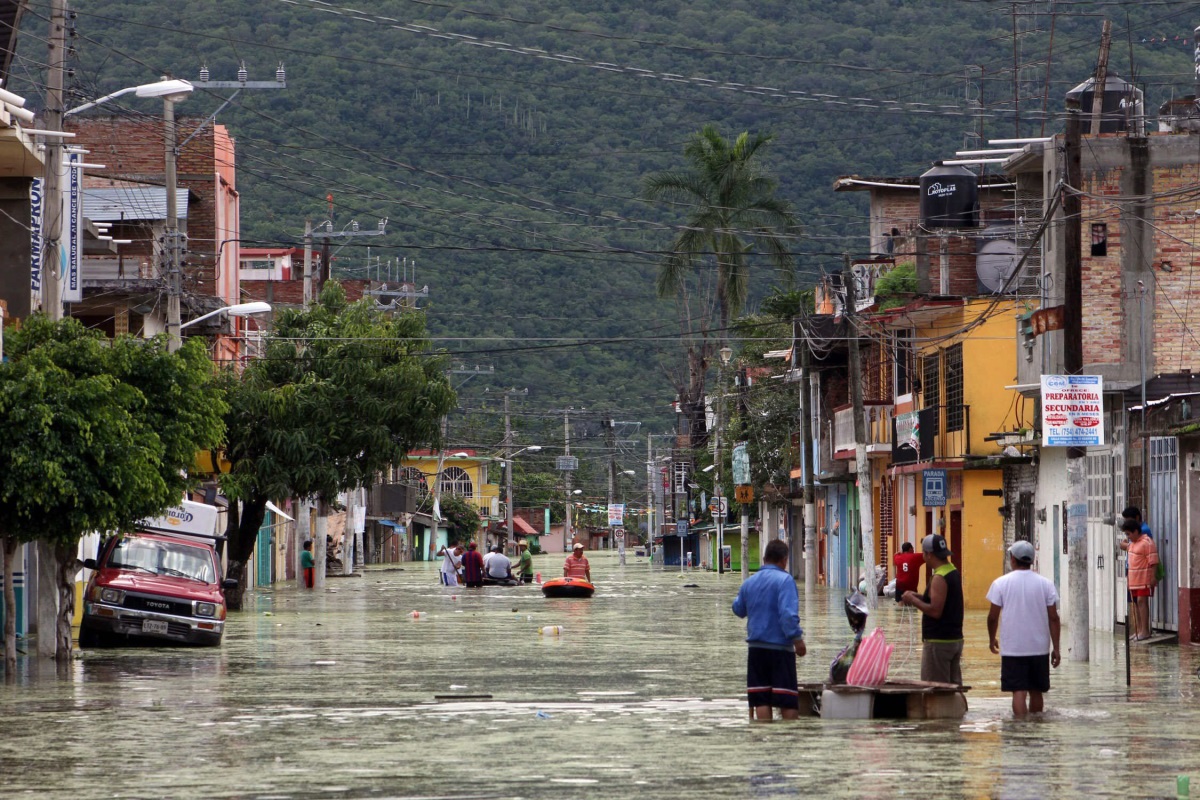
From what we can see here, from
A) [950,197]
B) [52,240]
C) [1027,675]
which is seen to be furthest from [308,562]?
[1027,675]

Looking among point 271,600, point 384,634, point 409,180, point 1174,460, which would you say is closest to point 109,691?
point 384,634

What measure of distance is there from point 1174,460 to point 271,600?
27794 millimetres

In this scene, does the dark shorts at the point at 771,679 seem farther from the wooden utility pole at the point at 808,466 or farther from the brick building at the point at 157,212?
the wooden utility pole at the point at 808,466

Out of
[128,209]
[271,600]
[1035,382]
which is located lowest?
[271,600]

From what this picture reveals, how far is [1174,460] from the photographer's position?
93.7ft

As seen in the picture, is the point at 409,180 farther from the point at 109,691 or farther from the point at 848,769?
the point at 848,769

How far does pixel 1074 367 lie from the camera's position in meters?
→ 25.6

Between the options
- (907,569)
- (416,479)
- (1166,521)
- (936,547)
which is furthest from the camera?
(416,479)

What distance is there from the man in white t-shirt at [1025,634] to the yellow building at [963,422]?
24139 millimetres

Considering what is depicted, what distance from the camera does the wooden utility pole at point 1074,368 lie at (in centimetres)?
2509

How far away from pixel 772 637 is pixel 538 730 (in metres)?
2.04

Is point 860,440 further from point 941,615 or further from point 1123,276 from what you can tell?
point 941,615

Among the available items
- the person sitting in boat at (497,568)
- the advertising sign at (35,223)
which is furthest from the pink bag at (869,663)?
the person sitting in boat at (497,568)

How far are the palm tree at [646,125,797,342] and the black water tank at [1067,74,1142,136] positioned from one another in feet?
100
